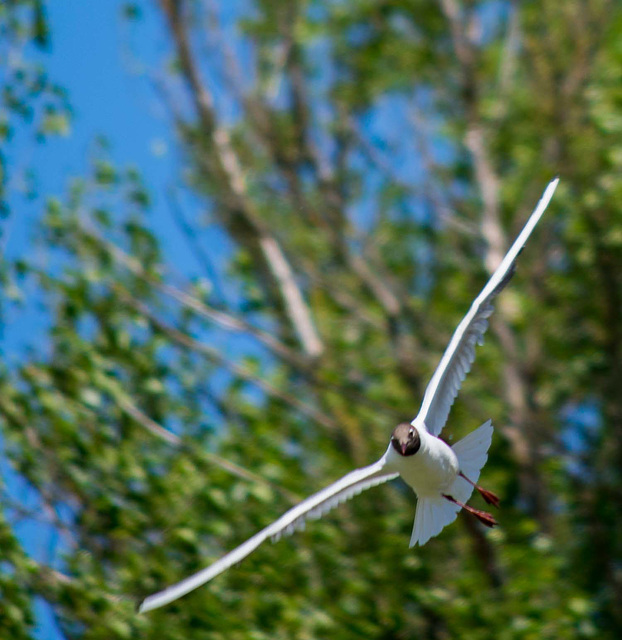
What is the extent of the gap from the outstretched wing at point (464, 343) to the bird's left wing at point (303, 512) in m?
0.34

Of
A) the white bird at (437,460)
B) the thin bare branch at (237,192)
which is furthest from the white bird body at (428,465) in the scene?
the thin bare branch at (237,192)

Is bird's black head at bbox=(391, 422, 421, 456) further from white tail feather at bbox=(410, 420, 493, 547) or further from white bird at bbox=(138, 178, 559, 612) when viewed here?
white tail feather at bbox=(410, 420, 493, 547)

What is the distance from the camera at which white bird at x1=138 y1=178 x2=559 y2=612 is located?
5.70 metres

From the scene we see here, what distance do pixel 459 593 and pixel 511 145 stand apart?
23.7 ft

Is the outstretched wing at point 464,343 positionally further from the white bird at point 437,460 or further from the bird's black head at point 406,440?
the bird's black head at point 406,440

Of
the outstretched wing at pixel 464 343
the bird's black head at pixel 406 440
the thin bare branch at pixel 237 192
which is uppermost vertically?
the thin bare branch at pixel 237 192

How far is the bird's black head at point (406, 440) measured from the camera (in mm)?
5648

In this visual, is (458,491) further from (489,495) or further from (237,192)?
(237,192)

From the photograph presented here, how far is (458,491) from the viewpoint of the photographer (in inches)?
243

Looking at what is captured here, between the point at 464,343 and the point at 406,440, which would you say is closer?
the point at 406,440

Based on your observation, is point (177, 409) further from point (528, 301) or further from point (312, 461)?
point (528, 301)

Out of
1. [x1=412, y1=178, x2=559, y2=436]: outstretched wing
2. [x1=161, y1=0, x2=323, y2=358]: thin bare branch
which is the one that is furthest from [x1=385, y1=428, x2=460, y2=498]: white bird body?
[x1=161, y1=0, x2=323, y2=358]: thin bare branch

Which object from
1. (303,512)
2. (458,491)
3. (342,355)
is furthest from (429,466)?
(342,355)

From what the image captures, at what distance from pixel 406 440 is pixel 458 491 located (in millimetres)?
663
